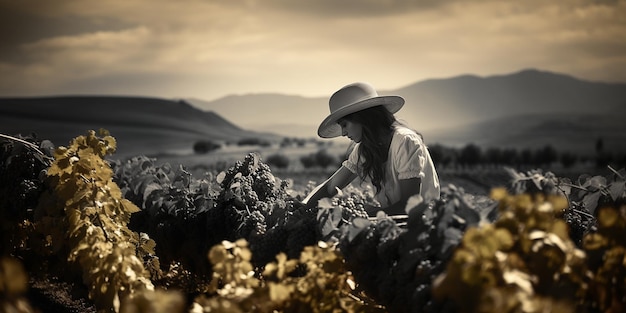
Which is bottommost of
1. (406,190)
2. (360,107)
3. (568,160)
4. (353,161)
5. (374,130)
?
(568,160)

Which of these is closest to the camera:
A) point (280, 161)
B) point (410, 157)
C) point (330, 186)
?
point (410, 157)

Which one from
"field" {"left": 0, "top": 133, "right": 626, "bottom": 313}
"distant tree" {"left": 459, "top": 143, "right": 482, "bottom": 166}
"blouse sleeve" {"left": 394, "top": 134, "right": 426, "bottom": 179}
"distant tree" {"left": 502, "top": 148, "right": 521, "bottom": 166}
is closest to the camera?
"field" {"left": 0, "top": 133, "right": 626, "bottom": 313}

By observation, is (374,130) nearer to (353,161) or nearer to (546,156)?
(353,161)

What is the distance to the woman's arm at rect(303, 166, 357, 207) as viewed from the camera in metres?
3.79

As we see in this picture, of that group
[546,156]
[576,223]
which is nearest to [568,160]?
[546,156]

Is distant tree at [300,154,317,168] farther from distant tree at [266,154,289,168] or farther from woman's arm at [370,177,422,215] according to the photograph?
woman's arm at [370,177,422,215]

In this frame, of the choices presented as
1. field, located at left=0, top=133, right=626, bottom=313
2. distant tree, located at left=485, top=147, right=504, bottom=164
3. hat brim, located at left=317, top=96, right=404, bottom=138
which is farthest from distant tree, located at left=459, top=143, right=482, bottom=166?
hat brim, located at left=317, top=96, right=404, bottom=138

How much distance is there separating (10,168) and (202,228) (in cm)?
184

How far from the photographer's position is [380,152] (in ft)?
12.5

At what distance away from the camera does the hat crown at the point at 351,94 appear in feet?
12.5

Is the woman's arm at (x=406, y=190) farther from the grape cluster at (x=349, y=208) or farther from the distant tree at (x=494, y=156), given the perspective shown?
the distant tree at (x=494, y=156)

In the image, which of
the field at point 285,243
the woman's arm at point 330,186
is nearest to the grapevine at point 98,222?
the field at point 285,243

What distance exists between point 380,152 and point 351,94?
35 cm

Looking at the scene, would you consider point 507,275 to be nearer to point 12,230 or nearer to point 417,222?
point 417,222
